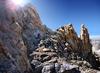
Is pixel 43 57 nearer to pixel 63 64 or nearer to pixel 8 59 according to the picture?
pixel 63 64

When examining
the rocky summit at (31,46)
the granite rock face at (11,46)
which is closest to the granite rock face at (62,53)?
the rocky summit at (31,46)

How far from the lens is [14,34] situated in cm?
5450

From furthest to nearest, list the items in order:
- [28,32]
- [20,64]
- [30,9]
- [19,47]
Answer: [30,9] < [28,32] < [19,47] < [20,64]

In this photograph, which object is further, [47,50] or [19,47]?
[47,50]

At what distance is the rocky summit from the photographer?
49.4 metres

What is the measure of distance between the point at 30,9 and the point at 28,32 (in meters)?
14.9

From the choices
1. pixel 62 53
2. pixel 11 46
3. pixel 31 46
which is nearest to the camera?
pixel 11 46

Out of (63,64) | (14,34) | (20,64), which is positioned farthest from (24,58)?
(63,64)

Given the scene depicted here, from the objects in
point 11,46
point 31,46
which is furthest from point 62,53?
point 11,46

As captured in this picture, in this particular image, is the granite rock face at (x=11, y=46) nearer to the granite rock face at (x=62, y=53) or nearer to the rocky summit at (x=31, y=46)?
the rocky summit at (x=31, y=46)

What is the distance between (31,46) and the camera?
67438 mm

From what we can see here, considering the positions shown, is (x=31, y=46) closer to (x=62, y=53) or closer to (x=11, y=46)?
(x=62, y=53)

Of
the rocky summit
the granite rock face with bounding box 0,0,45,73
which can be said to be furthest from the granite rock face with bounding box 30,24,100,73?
the granite rock face with bounding box 0,0,45,73

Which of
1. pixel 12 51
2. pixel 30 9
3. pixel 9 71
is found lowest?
pixel 9 71
